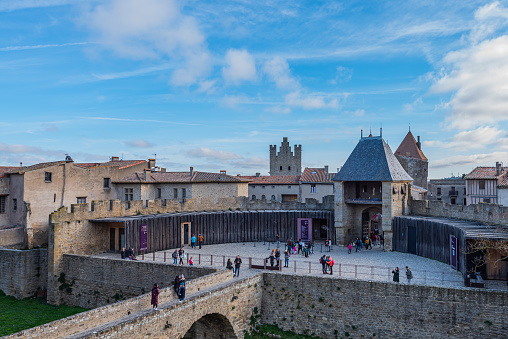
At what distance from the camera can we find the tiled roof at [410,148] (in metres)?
56.5

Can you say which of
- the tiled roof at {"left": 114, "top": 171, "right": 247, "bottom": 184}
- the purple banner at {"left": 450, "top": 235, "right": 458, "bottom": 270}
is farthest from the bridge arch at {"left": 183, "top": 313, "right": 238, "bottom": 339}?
the tiled roof at {"left": 114, "top": 171, "right": 247, "bottom": 184}

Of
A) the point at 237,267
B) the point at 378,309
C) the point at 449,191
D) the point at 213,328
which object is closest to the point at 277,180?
the point at 449,191

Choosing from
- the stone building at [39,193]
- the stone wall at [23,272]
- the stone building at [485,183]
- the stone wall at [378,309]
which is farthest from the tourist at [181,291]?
the stone building at [485,183]

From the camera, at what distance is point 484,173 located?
4297 centimetres

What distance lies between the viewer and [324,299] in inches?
760

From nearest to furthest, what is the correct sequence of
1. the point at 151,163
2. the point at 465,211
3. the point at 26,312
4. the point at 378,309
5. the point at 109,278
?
Answer: 1. the point at 378,309
2. the point at 109,278
3. the point at 26,312
4. the point at 465,211
5. the point at 151,163

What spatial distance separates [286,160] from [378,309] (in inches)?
2124

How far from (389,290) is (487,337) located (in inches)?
163

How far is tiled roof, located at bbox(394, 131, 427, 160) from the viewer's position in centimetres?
5653

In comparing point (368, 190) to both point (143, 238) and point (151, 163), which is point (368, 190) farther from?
point (151, 163)

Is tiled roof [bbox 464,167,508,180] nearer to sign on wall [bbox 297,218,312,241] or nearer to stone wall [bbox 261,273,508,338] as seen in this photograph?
sign on wall [bbox 297,218,312,241]

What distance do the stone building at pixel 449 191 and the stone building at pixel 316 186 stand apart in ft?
63.8

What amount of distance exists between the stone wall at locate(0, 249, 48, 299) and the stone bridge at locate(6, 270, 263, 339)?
1208 cm

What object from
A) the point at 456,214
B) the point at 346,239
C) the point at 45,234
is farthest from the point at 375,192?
the point at 45,234
